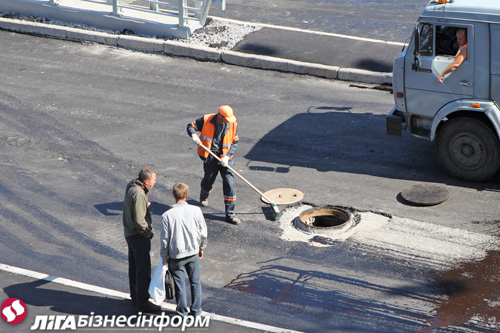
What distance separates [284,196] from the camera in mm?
10758

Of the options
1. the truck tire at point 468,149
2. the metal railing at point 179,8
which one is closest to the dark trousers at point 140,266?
the truck tire at point 468,149

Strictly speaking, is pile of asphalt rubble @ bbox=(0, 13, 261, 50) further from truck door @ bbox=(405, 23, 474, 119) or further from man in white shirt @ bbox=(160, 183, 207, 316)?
man in white shirt @ bbox=(160, 183, 207, 316)

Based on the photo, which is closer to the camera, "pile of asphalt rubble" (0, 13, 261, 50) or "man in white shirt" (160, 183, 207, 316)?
"man in white shirt" (160, 183, 207, 316)

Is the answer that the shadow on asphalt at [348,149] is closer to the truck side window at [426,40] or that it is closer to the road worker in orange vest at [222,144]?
the road worker in orange vest at [222,144]

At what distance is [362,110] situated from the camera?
13.6 meters

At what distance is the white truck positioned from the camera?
10.4 meters

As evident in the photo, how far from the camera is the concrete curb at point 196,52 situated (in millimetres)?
14971

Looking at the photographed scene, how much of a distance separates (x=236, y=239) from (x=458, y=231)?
299cm

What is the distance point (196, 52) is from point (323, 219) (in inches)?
286

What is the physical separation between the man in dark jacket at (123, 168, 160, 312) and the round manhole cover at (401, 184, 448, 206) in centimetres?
426

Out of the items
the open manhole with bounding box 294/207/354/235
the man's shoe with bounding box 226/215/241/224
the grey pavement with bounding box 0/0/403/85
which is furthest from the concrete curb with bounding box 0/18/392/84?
the man's shoe with bounding box 226/215/241/224

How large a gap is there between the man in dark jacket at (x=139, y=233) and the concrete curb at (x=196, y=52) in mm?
7958

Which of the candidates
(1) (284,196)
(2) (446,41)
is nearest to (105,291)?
(1) (284,196)

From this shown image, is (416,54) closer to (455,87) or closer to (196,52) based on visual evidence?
(455,87)
